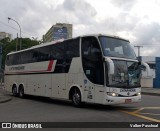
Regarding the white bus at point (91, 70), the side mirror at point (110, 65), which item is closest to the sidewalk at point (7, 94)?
the white bus at point (91, 70)

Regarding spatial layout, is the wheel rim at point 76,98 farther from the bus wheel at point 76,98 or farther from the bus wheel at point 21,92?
the bus wheel at point 21,92

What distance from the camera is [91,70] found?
17016mm

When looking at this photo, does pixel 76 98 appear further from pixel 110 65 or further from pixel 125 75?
pixel 110 65

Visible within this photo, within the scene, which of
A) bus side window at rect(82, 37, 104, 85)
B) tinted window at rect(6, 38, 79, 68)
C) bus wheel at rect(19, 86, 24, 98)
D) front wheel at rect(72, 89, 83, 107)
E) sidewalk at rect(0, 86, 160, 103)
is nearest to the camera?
bus side window at rect(82, 37, 104, 85)

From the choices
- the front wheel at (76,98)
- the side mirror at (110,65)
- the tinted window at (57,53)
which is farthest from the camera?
the tinted window at (57,53)

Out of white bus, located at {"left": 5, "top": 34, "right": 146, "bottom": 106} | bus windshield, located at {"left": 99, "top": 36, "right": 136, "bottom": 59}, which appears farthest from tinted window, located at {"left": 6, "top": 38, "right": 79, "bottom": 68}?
bus windshield, located at {"left": 99, "top": 36, "right": 136, "bottom": 59}

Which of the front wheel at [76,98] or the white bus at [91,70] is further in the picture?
the front wheel at [76,98]

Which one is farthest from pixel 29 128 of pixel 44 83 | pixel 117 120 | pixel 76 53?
pixel 44 83

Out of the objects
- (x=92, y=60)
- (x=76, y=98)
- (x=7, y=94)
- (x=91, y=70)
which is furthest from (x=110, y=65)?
(x=7, y=94)

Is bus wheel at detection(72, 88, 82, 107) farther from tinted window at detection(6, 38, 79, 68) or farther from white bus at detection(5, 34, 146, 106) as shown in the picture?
tinted window at detection(6, 38, 79, 68)

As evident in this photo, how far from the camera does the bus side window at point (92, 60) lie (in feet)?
54.0

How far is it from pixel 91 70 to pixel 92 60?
19.1 inches

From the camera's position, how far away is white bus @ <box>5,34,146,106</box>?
635 inches

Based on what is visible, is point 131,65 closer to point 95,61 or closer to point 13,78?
point 95,61
